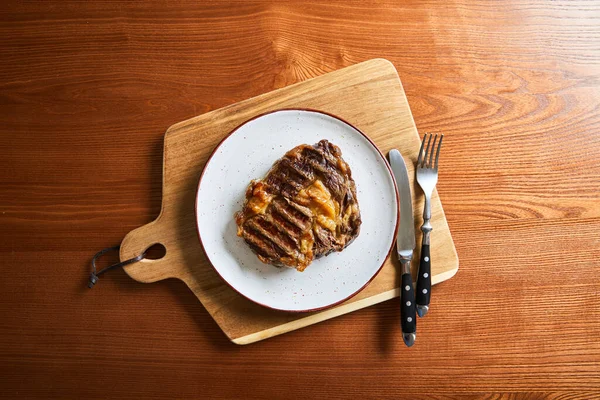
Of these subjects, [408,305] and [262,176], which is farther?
[262,176]

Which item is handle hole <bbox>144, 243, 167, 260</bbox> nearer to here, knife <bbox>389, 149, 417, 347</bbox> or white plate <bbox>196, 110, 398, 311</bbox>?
white plate <bbox>196, 110, 398, 311</bbox>

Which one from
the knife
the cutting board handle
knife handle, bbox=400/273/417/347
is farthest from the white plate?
the cutting board handle

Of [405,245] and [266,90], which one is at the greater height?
[266,90]

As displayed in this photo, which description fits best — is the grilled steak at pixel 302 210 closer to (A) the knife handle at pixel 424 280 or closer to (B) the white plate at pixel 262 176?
(B) the white plate at pixel 262 176

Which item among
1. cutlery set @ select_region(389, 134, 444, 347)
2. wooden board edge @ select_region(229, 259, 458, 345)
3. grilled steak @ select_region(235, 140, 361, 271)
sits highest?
grilled steak @ select_region(235, 140, 361, 271)

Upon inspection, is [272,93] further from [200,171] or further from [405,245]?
[405,245]

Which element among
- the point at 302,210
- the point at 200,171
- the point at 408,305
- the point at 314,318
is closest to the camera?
the point at 302,210

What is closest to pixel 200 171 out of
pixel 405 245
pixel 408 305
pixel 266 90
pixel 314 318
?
pixel 266 90

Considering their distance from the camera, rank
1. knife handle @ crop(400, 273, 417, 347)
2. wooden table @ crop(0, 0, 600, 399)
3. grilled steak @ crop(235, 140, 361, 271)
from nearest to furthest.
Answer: grilled steak @ crop(235, 140, 361, 271), knife handle @ crop(400, 273, 417, 347), wooden table @ crop(0, 0, 600, 399)

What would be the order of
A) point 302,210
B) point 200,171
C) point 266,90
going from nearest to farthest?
1. point 302,210
2. point 200,171
3. point 266,90

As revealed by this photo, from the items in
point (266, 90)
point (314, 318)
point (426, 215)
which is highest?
point (266, 90)
